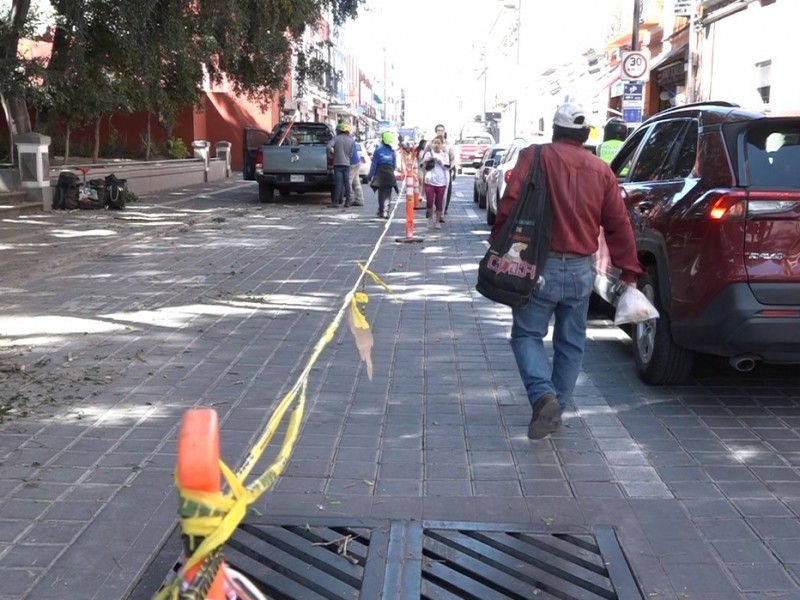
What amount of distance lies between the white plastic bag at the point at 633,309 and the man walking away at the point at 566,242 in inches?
3.6

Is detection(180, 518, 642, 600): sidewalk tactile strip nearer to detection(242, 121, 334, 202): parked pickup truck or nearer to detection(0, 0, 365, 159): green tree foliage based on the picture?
detection(0, 0, 365, 159): green tree foliage

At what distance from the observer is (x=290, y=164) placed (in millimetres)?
20547

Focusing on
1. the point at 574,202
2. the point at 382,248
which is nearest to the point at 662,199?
the point at 574,202

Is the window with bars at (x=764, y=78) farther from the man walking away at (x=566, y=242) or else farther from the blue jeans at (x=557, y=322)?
the blue jeans at (x=557, y=322)

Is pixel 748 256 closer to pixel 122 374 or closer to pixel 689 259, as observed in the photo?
pixel 689 259

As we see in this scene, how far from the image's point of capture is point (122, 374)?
20.5 ft

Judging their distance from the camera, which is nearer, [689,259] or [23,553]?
[23,553]

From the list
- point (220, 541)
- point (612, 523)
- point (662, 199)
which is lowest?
point (612, 523)

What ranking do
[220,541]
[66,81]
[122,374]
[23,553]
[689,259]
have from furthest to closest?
[66,81]
[122,374]
[689,259]
[23,553]
[220,541]

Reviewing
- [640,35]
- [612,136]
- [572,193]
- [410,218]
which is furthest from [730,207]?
[640,35]

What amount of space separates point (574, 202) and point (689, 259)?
3.24 ft

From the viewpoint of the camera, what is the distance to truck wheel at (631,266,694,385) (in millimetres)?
5812

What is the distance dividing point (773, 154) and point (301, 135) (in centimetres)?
1773

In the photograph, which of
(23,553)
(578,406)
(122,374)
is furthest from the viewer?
(122,374)
